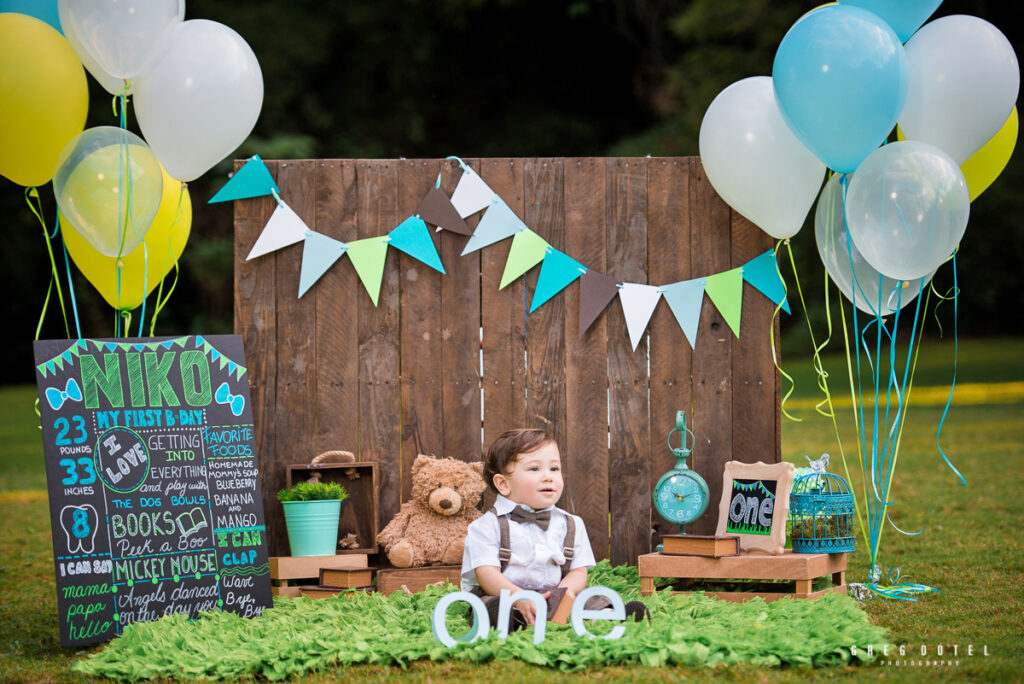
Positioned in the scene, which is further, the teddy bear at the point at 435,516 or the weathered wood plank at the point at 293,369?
the weathered wood plank at the point at 293,369

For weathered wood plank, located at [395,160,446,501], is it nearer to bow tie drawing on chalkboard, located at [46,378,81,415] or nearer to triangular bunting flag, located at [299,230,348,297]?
triangular bunting flag, located at [299,230,348,297]

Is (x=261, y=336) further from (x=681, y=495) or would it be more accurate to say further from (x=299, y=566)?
(x=681, y=495)

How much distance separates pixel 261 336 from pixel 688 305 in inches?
77.5

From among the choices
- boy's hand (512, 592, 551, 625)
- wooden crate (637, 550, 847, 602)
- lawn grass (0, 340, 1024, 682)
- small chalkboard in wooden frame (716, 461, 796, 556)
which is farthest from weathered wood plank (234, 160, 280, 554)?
small chalkboard in wooden frame (716, 461, 796, 556)

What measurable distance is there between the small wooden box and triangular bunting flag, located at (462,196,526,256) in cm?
112

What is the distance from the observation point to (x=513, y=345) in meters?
4.83

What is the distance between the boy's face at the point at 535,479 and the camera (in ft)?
12.6

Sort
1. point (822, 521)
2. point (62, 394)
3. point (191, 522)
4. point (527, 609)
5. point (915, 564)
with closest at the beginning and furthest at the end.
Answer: point (527, 609)
point (62, 394)
point (191, 522)
point (822, 521)
point (915, 564)

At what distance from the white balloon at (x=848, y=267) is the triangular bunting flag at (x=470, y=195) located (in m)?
1.48

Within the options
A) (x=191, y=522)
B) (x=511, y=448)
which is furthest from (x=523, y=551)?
(x=191, y=522)

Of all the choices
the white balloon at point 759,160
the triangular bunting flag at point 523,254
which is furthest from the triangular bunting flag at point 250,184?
the white balloon at point 759,160

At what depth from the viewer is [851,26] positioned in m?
3.88

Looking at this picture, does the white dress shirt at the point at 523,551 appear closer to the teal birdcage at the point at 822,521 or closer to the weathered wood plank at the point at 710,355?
the teal birdcage at the point at 822,521

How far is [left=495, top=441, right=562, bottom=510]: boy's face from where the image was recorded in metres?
3.85
